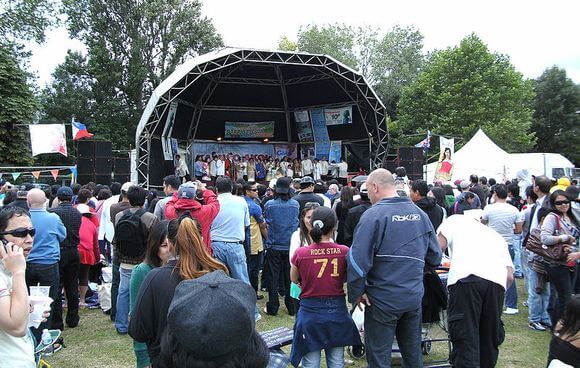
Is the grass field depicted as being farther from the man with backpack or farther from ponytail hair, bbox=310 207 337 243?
ponytail hair, bbox=310 207 337 243

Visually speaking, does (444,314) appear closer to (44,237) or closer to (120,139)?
(44,237)

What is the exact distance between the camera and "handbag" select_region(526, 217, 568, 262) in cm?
473

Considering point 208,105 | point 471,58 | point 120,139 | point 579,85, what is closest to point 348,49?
point 471,58

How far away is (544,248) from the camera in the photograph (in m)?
4.91

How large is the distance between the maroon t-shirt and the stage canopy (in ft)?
40.6

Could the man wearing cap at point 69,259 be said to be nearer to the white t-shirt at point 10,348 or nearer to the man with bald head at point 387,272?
the white t-shirt at point 10,348

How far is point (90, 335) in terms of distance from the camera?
5.55m

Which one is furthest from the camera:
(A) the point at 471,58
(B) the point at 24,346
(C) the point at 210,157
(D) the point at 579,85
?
(D) the point at 579,85

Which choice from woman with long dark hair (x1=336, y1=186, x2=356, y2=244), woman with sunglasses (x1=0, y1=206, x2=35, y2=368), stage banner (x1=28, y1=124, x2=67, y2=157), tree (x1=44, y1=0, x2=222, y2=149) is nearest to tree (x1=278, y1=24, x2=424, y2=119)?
tree (x1=44, y1=0, x2=222, y2=149)

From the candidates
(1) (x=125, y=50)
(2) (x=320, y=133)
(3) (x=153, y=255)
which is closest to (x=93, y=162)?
(2) (x=320, y=133)

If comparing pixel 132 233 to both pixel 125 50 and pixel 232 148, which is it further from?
pixel 125 50

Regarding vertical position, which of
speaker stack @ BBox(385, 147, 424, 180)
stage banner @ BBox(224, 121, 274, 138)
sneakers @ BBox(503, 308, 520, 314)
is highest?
stage banner @ BBox(224, 121, 274, 138)

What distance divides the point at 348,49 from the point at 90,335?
39.9 m

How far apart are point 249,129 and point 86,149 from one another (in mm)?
7368
